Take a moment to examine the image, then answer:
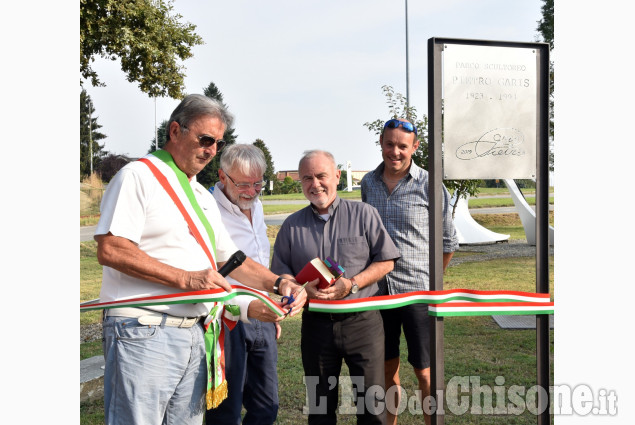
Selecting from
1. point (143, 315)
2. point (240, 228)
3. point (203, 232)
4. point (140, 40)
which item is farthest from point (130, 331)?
point (140, 40)

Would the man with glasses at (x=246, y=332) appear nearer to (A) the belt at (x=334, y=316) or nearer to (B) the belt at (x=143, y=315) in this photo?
(A) the belt at (x=334, y=316)

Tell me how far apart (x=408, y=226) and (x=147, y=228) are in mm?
2008

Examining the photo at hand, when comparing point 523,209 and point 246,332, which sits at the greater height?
point 523,209

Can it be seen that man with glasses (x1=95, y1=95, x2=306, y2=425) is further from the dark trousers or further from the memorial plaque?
the memorial plaque

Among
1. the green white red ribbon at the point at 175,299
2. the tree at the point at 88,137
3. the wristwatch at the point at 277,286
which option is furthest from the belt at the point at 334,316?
the tree at the point at 88,137

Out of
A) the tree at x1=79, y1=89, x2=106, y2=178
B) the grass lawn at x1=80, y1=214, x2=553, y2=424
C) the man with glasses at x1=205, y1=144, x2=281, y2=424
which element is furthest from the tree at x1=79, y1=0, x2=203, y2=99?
the tree at x1=79, y1=89, x2=106, y2=178

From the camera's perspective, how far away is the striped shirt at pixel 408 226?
13.3 ft

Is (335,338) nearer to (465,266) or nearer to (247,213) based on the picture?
(247,213)

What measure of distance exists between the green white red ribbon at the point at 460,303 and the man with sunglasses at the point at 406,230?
550 mm

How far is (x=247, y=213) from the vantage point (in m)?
3.75

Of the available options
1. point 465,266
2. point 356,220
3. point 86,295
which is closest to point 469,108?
point 356,220

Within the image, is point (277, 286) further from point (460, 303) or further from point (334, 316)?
point (460, 303)

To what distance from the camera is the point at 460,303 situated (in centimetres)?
342

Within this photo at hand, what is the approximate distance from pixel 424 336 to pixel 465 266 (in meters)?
11.4
